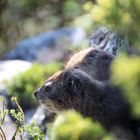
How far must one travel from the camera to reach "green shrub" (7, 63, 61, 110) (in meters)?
8.73

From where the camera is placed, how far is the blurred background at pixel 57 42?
3.39 metres

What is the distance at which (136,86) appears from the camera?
315 centimetres

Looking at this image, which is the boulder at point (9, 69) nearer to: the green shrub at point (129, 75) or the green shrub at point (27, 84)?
the green shrub at point (27, 84)

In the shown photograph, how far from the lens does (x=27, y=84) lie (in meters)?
8.89

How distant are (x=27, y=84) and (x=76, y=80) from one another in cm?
357

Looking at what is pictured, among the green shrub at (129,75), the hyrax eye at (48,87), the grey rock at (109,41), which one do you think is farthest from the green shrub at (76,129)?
the grey rock at (109,41)

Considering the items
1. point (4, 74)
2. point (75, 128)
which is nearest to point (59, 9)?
point (4, 74)

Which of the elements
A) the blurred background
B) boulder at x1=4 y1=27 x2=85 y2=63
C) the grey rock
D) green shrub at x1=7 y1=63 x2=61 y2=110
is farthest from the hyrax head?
boulder at x1=4 y1=27 x2=85 y2=63

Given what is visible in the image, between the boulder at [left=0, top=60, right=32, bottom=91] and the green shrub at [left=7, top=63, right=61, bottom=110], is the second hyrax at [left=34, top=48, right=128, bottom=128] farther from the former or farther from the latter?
the boulder at [left=0, top=60, right=32, bottom=91]

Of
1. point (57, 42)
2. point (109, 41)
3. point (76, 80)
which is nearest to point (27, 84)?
point (109, 41)

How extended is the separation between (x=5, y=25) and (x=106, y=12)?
10.7 m

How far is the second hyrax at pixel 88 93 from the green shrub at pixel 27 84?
9.42 feet

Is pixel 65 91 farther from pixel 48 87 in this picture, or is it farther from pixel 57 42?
pixel 57 42

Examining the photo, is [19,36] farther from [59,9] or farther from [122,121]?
[122,121]
